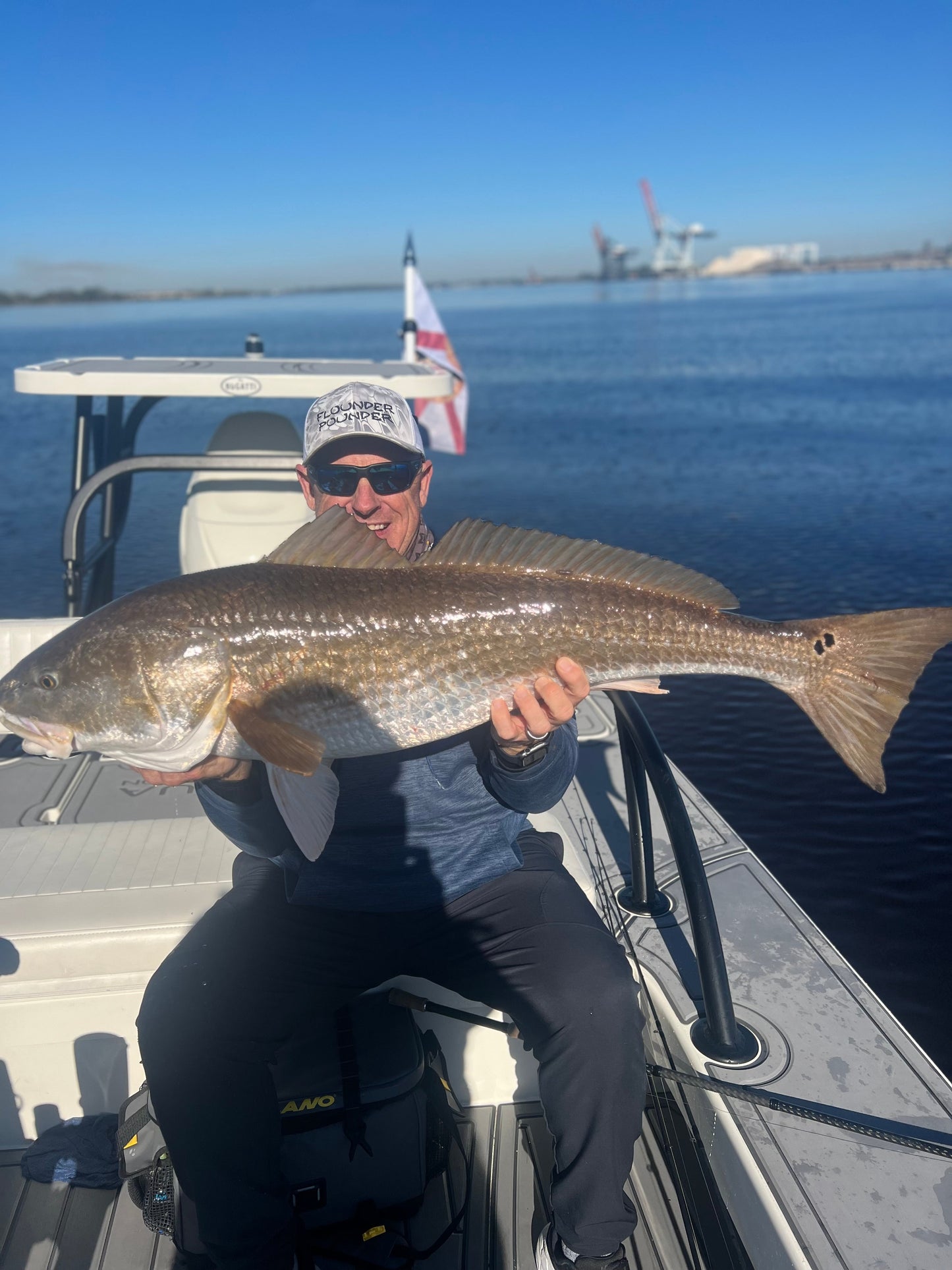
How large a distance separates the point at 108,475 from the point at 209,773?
3.10 m

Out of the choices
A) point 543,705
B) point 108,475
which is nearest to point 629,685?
point 543,705

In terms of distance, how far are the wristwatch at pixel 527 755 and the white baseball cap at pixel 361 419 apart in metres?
1.25

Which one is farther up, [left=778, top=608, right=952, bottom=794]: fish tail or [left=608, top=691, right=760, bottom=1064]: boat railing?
[left=778, top=608, right=952, bottom=794]: fish tail

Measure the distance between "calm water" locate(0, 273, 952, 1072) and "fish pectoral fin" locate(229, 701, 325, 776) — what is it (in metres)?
5.39

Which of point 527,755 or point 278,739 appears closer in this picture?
point 278,739

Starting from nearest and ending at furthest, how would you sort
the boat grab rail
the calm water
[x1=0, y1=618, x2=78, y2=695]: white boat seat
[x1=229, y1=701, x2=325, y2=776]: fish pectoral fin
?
1. [x1=229, y1=701, x2=325, y2=776]: fish pectoral fin
2. [x1=0, y1=618, x2=78, y2=695]: white boat seat
3. the boat grab rail
4. the calm water

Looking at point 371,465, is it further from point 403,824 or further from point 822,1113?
point 822,1113

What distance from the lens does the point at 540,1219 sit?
3027 mm

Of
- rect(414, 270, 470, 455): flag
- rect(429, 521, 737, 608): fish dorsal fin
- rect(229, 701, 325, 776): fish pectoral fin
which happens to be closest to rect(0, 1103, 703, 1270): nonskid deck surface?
rect(229, 701, 325, 776): fish pectoral fin

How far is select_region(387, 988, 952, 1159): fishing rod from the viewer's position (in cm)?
232

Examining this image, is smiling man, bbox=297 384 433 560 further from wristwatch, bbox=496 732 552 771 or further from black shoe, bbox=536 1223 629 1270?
black shoe, bbox=536 1223 629 1270

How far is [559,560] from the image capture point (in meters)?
2.91

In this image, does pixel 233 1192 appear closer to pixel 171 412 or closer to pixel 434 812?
pixel 434 812

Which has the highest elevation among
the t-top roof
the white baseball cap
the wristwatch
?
the t-top roof
